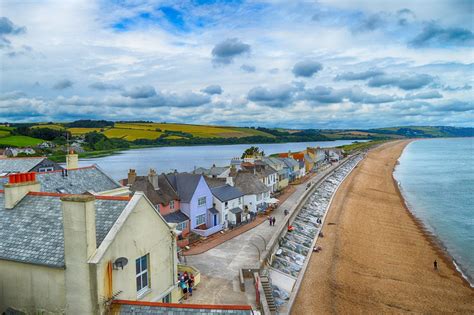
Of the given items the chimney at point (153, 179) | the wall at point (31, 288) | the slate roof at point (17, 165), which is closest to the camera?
the wall at point (31, 288)

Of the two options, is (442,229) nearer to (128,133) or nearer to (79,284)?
(79,284)

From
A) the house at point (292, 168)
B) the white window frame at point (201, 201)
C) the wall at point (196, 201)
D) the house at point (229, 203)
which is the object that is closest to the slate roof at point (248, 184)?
the house at point (229, 203)

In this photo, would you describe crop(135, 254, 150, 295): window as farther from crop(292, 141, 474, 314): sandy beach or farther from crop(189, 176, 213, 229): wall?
crop(189, 176, 213, 229): wall

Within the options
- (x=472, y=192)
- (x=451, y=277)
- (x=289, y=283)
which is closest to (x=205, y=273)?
(x=289, y=283)

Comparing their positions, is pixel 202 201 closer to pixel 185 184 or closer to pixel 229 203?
pixel 185 184

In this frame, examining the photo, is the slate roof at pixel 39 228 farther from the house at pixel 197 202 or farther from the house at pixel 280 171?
the house at pixel 280 171
